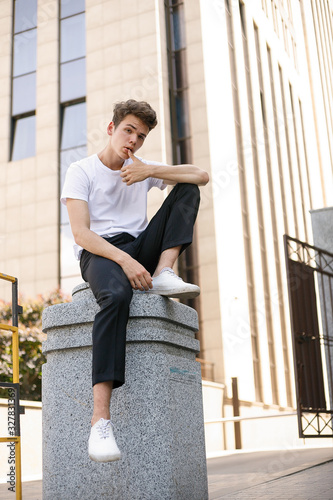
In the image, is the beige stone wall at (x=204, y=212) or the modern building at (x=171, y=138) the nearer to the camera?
the beige stone wall at (x=204, y=212)

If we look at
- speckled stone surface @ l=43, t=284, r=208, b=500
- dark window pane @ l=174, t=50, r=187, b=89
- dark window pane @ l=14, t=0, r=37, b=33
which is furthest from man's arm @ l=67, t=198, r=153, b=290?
dark window pane @ l=14, t=0, r=37, b=33

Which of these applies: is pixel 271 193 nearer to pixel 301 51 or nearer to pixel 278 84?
pixel 278 84

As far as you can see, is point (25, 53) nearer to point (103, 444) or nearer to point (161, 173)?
point (161, 173)

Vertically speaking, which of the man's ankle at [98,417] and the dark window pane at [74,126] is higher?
the dark window pane at [74,126]

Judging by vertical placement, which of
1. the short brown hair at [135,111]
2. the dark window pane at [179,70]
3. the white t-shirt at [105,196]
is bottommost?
the white t-shirt at [105,196]

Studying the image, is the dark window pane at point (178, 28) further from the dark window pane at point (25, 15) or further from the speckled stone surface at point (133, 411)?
the speckled stone surface at point (133, 411)

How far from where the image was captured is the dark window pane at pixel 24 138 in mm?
21828

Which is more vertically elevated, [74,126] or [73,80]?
[73,80]

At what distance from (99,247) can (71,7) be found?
68.1 feet

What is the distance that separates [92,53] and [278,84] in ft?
Answer: 36.0

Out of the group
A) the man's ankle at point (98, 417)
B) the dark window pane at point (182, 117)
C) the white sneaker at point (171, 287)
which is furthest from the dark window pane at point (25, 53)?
the man's ankle at point (98, 417)

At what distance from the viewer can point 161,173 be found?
3967mm

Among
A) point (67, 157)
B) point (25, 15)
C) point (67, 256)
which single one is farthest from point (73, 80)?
point (67, 256)

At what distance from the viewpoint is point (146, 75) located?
2023cm
